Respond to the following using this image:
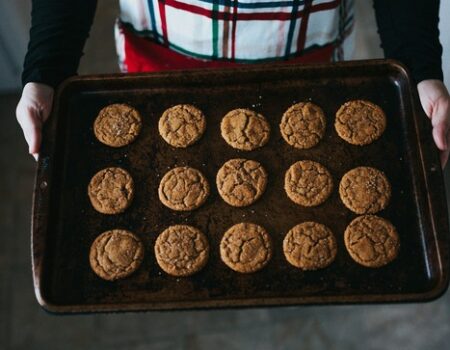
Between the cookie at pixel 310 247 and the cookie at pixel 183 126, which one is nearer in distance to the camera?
the cookie at pixel 310 247

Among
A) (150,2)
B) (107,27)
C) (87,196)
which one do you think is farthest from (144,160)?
(107,27)

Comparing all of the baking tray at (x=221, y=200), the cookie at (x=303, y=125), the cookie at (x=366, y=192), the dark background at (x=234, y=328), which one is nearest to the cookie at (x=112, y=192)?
the baking tray at (x=221, y=200)

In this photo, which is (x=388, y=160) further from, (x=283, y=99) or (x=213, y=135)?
(x=213, y=135)

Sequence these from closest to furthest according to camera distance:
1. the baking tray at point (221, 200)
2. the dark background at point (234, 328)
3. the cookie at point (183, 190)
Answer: the baking tray at point (221, 200)
the cookie at point (183, 190)
the dark background at point (234, 328)

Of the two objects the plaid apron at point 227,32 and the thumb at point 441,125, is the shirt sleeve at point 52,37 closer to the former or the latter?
the plaid apron at point 227,32

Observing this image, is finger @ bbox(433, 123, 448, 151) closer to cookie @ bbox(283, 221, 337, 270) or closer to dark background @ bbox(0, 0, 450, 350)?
cookie @ bbox(283, 221, 337, 270)

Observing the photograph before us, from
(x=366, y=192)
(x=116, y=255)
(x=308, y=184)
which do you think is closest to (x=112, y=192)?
(x=116, y=255)

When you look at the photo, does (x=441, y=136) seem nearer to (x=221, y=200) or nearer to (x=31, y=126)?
(x=221, y=200)
